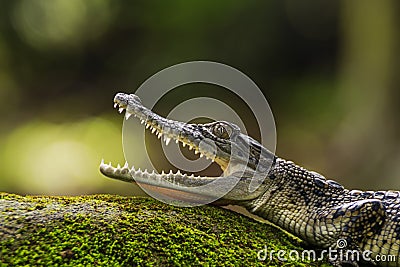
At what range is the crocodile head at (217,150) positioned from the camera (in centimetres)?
373

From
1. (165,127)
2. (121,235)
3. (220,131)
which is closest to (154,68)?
(220,131)

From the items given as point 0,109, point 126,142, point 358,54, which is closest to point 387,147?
point 358,54

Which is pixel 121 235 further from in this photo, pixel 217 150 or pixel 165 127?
pixel 217 150

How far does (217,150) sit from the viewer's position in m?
3.94

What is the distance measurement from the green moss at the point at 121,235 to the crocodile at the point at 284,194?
0.26 metres

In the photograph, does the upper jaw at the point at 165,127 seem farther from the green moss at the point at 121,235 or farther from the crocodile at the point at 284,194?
the green moss at the point at 121,235

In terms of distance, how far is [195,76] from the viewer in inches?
611

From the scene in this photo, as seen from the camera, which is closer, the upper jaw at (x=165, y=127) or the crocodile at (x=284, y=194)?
the crocodile at (x=284, y=194)

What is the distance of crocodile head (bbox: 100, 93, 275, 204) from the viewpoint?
12.2 ft

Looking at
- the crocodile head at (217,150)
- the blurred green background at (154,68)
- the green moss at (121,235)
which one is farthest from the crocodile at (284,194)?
the blurred green background at (154,68)

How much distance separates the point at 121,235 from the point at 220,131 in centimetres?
138

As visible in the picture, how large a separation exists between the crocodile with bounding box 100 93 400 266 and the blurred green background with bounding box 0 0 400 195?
7633mm

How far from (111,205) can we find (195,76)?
1244cm

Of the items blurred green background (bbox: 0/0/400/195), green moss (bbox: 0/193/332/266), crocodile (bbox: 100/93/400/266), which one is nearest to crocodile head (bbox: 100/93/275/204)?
crocodile (bbox: 100/93/400/266)
